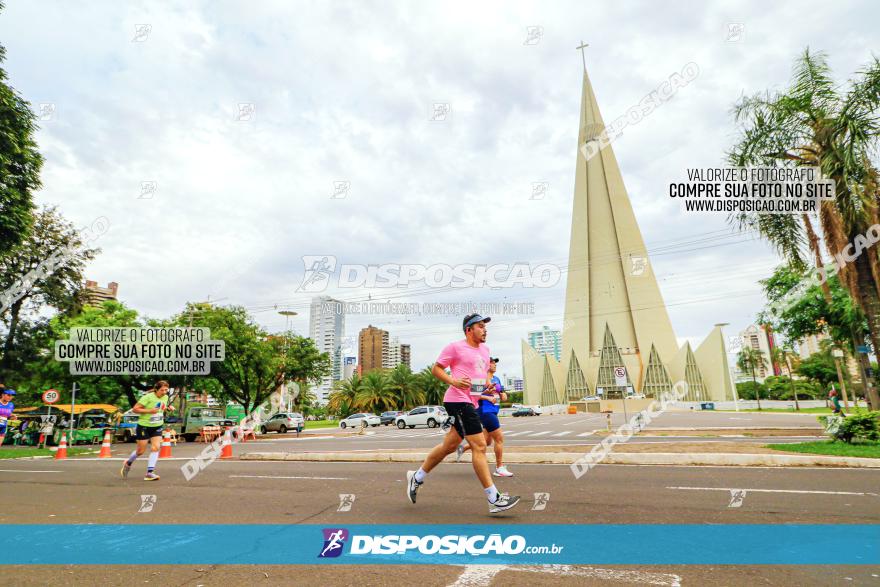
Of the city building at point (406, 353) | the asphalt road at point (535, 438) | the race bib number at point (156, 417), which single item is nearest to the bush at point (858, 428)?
the asphalt road at point (535, 438)

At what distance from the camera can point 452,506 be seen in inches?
212

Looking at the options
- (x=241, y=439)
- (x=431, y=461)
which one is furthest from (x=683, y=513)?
(x=241, y=439)

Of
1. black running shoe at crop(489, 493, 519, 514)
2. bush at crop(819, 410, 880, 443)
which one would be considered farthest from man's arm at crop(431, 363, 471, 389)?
bush at crop(819, 410, 880, 443)

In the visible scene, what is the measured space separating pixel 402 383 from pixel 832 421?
58593 mm

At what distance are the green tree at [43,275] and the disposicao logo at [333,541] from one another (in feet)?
86.3

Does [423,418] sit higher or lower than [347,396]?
lower

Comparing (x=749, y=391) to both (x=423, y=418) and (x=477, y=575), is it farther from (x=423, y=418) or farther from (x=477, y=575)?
(x=477, y=575)

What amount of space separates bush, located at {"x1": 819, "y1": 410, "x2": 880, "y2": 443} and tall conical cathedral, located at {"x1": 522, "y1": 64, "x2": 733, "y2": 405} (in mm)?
70239

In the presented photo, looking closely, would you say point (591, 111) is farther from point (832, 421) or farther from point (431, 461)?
point (431, 461)

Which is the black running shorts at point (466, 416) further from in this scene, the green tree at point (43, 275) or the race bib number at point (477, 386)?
the green tree at point (43, 275)

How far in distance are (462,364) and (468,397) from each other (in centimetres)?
35

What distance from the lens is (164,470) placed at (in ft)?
33.7

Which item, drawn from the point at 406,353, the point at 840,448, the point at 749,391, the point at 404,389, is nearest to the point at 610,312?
the point at 404,389

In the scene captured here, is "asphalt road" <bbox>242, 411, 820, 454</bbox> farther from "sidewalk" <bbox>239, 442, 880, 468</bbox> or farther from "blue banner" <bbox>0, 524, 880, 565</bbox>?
"blue banner" <bbox>0, 524, 880, 565</bbox>
